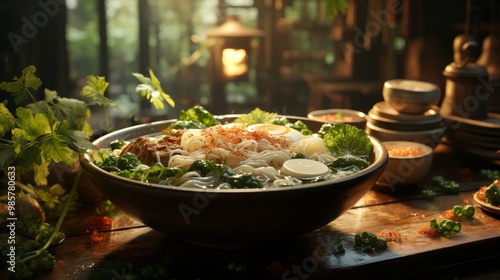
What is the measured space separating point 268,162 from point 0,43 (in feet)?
8.51

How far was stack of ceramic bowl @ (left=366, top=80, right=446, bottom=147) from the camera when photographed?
3.58 m

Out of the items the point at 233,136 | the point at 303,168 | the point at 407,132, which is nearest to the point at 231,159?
the point at 233,136

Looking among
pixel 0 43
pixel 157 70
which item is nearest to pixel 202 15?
pixel 157 70

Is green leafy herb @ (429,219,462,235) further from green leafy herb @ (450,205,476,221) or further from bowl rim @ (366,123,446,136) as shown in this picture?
bowl rim @ (366,123,446,136)

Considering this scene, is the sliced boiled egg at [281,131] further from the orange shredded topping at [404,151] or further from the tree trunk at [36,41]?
the tree trunk at [36,41]

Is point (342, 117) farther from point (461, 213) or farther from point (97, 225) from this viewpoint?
point (97, 225)

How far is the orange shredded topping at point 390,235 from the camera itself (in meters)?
2.55

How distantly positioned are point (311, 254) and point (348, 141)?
0.66 meters

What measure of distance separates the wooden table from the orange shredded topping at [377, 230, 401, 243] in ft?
0.10

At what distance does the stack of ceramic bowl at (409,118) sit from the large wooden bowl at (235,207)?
4.49 feet

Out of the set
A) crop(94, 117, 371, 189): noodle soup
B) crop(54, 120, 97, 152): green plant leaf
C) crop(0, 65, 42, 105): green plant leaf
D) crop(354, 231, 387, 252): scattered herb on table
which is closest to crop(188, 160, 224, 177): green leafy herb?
crop(94, 117, 371, 189): noodle soup

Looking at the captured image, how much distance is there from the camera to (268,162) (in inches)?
101

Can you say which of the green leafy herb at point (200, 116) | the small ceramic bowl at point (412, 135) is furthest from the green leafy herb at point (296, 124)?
the small ceramic bowl at point (412, 135)

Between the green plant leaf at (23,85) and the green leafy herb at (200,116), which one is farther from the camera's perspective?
the green leafy herb at (200,116)
